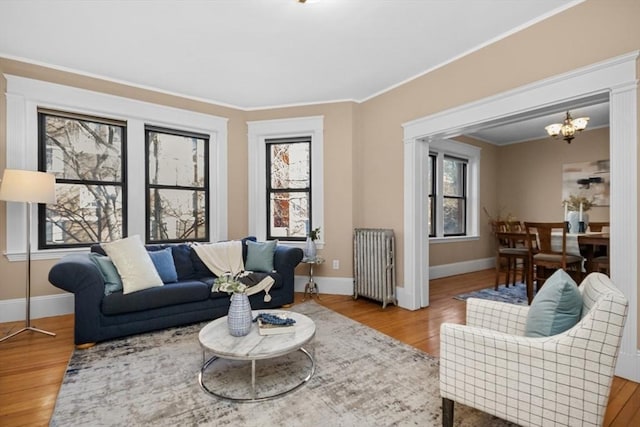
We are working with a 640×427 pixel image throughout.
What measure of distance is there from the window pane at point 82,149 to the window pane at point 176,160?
1.28 ft

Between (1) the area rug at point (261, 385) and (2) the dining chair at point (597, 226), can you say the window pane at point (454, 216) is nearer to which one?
(2) the dining chair at point (597, 226)

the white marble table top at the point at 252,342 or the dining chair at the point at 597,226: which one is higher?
the dining chair at the point at 597,226

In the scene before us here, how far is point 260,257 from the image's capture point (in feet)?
12.3

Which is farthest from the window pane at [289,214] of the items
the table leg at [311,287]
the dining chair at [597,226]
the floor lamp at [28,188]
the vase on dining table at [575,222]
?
the dining chair at [597,226]

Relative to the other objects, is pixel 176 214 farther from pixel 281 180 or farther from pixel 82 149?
pixel 281 180

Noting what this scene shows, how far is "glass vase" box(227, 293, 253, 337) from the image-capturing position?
2.11m

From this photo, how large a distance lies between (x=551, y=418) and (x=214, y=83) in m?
4.26

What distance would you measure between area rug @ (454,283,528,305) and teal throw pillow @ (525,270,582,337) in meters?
2.92

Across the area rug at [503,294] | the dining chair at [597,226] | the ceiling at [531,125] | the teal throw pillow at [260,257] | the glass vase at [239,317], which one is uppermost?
the ceiling at [531,125]

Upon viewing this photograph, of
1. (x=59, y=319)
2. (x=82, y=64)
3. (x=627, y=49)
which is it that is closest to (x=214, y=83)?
(x=82, y=64)

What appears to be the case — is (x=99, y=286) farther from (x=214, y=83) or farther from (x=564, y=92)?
(x=564, y=92)

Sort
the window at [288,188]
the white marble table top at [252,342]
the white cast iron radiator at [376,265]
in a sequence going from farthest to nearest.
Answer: the window at [288,188]
the white cast iron radiator at [376,265]
the white marble table top at [252,342]

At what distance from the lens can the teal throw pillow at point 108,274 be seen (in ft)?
A: 9.42

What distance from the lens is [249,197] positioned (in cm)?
472
